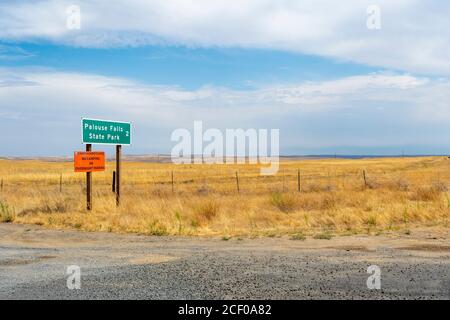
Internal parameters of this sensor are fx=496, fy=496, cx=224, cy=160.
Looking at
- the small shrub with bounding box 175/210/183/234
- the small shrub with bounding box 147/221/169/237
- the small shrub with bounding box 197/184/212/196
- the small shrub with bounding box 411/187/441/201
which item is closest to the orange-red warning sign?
the small shrub with bounding box 175/210/183/234

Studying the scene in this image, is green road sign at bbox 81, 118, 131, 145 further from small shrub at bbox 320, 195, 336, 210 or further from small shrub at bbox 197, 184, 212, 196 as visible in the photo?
small shrub at bbox 320, 195, 336, 210

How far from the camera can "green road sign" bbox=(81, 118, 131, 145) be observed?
1784 centimetres

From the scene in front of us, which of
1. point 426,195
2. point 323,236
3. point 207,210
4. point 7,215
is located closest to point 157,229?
point 207,210

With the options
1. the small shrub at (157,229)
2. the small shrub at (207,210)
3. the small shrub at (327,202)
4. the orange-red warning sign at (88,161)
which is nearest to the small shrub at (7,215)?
the orange-red warning sign at (88,161)

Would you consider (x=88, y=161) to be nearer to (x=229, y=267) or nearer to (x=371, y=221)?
(x=371, y=221)

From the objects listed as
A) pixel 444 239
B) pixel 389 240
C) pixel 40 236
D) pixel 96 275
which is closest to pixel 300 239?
pixel 389 240

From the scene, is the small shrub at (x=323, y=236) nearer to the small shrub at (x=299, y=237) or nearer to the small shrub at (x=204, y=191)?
the small shrub at (x=299, y=237)

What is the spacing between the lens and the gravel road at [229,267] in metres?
6.75

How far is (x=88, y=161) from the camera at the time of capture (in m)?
18.2

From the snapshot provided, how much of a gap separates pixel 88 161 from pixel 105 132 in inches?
52.2

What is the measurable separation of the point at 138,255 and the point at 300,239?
4.06m

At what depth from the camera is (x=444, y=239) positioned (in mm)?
11445

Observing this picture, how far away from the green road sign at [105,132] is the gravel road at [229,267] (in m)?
5.91
